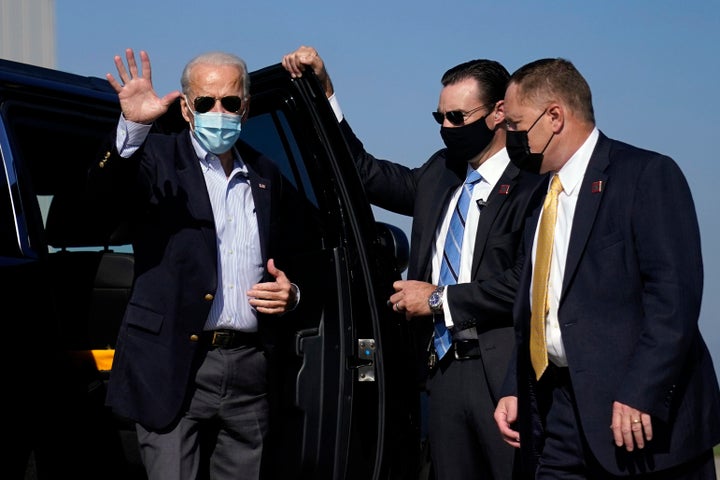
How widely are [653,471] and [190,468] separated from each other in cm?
140

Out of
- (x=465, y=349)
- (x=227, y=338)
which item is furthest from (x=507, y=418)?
(x=227, y=338)

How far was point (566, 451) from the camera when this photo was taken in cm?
312

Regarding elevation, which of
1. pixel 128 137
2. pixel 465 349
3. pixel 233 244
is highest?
pixel 128 137

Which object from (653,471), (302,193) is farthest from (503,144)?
(653,471)

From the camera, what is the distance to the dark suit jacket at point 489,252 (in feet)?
12.0

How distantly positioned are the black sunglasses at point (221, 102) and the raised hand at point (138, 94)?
0.87 feet

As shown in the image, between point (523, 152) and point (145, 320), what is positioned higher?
point (523, 152)

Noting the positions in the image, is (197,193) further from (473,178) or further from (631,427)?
(631,427)

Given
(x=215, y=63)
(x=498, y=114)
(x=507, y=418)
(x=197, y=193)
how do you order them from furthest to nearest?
(x=498, y=114) < (x=215, y=63) < (x=197, y=193) < (x=507, y=418)

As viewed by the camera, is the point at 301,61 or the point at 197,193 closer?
A: the point at 197,193

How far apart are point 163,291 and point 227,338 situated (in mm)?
272

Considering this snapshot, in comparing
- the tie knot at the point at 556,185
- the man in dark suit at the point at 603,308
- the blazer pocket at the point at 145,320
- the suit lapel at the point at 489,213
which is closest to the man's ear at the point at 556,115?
the man in dark suit at the point at 603,308

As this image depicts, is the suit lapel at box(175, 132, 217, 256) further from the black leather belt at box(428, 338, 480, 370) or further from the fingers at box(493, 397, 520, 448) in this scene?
the fingers at box(493, 397, 520, 448)

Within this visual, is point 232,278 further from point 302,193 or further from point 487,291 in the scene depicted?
point 487,291
